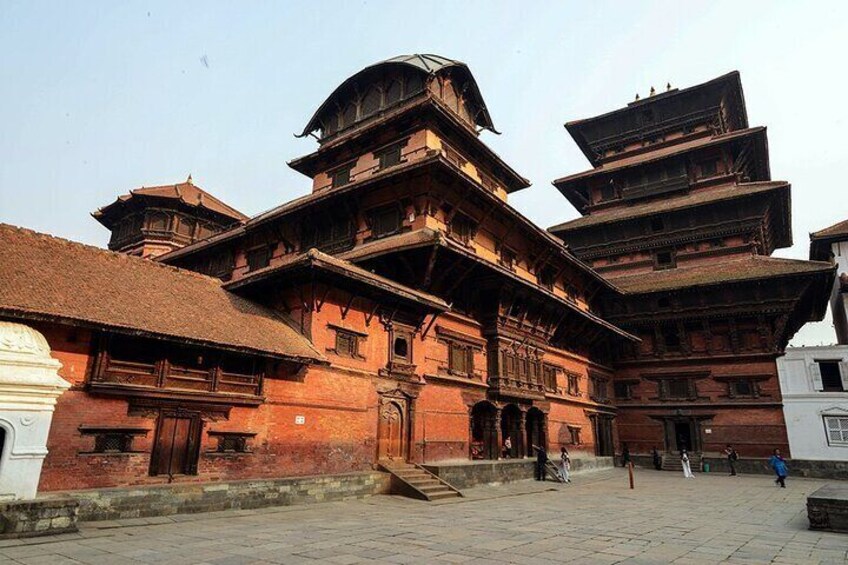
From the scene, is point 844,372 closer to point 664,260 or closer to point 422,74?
point 664,260

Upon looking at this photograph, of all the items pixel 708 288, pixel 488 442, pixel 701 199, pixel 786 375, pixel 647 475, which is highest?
pixel 701 199

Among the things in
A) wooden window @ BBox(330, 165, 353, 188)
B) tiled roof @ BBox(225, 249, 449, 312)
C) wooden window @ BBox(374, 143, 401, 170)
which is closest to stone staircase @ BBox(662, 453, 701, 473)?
tiled roof @ BBox(225, 249, 449, 312)

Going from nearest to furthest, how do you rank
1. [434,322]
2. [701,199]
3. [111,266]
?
[111,266] → [434,322] → [701,199]

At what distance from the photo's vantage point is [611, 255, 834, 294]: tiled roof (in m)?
26.7

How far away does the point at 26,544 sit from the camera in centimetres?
724

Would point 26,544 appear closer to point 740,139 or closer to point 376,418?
point 376,418

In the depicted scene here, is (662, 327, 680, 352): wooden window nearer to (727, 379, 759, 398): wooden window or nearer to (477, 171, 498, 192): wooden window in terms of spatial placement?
(727, 379, 759, 398): wooden window

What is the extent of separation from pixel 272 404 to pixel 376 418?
373 cm

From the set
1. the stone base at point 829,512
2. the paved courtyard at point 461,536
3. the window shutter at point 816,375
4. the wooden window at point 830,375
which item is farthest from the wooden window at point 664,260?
the stone base at point 829,512

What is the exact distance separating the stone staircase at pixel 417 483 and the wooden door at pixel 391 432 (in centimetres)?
37

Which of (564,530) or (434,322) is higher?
(434,322)

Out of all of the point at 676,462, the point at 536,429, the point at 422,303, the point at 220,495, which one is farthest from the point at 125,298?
the point at 676,462

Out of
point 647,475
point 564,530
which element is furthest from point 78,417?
point 647,475

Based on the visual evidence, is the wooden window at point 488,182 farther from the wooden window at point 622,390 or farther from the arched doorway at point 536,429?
the wooden window at point 622,390
